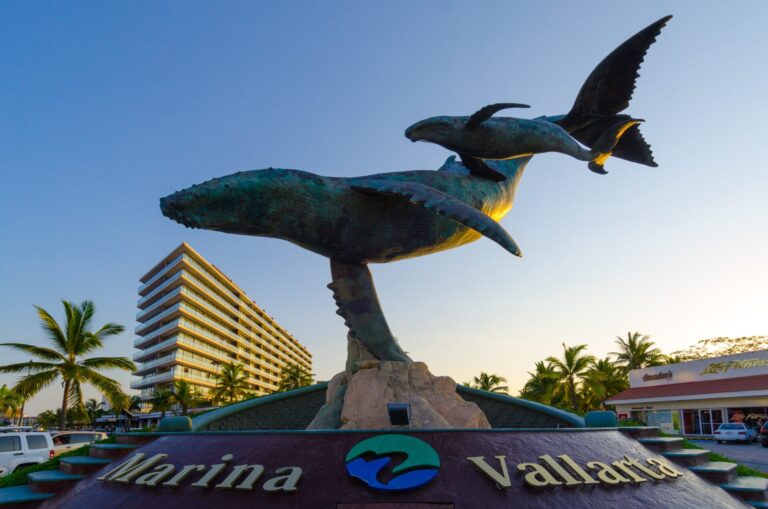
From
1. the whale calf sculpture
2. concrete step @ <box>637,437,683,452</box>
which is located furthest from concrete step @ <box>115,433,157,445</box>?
concrete step @ <box>637,437,683,452</box>

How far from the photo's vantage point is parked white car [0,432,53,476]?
13992mm

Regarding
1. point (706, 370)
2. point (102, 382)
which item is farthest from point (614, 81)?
point (706, 370)

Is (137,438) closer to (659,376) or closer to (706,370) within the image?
(706,370)

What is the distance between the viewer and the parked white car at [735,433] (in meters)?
27.0

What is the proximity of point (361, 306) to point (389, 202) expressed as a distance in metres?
2.07

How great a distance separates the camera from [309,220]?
8.62 metres

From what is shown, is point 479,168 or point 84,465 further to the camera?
point 479,168

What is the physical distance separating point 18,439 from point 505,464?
1473 centimetres

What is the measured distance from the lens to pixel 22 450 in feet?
47.1

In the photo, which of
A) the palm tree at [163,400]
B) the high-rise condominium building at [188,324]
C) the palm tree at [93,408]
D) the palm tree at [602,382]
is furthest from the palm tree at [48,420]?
the palm tree at [602,382]

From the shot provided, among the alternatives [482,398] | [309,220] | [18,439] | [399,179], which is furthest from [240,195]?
[18,439]

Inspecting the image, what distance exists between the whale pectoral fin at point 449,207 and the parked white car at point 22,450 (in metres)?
12.6

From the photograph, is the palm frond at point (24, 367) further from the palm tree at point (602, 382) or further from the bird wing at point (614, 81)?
the palm tree at point (602, 382)

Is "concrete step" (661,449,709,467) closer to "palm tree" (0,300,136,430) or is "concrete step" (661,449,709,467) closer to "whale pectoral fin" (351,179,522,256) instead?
"whale pectoral fin" (351,179,522,256)
